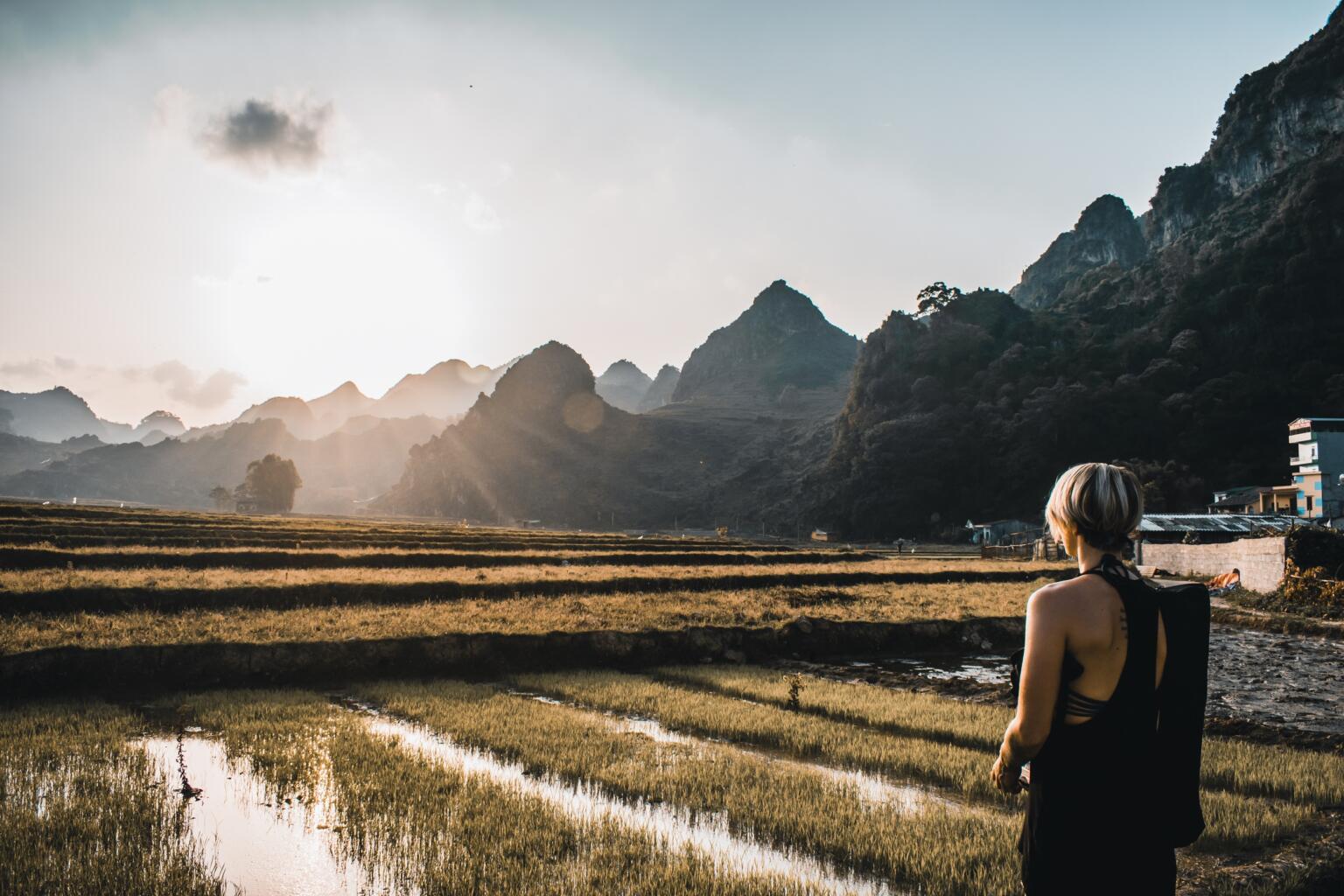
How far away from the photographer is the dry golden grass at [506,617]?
14.1m

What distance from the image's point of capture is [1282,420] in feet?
281

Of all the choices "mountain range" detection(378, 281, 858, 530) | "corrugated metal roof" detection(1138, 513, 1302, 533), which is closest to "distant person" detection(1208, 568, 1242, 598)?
"corrugated metal roof" detection(1138, 513, 1302, 533)

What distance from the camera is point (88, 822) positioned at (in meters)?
6.45

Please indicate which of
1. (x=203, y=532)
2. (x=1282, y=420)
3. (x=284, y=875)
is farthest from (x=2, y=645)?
(x=1282, y=420)

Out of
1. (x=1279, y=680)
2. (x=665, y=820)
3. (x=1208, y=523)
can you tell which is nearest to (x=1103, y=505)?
(x=665, y=820)

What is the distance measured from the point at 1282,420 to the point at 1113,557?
106 m

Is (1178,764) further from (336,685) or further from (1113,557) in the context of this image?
(336,685)

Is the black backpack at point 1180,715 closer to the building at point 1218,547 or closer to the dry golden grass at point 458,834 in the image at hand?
the dry golden grass at point 458,834

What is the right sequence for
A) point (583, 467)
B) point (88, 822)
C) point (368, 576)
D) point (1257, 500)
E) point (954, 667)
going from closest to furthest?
point (88, 822) → point (954, 667) → point (368, 576) → point (1257, 500) → point (583, 467)

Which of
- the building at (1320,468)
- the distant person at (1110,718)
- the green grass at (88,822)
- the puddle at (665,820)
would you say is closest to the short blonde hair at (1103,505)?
the distant person at (1110,718)

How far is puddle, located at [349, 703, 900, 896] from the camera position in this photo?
603 centimetres

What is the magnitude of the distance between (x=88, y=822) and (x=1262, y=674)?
Result: 63.9 feet

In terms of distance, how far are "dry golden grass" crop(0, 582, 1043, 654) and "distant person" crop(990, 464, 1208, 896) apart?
13951mm

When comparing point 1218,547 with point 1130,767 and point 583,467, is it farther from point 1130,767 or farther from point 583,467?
point 583,467
